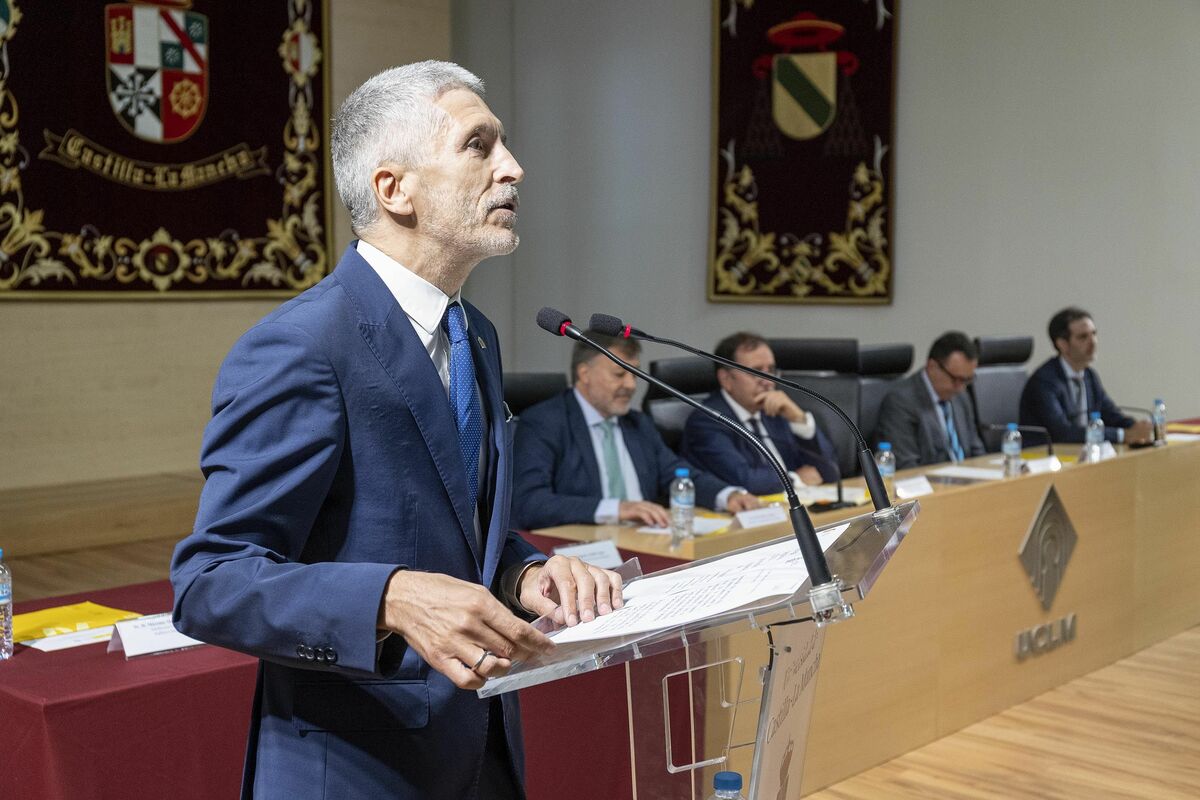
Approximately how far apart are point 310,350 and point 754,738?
1.75ft

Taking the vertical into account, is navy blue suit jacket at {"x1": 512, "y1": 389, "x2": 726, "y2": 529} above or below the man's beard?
below

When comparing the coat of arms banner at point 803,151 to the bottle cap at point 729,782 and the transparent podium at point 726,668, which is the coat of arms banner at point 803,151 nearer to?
the transparent podium at point 726,668

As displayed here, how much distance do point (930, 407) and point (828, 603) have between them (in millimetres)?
4477

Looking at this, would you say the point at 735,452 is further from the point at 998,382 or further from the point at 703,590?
the point at 703,590

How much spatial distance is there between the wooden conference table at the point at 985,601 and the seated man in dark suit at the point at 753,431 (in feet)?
1.91

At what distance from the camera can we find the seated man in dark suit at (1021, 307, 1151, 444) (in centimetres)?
573

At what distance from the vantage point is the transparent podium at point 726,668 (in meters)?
0.97

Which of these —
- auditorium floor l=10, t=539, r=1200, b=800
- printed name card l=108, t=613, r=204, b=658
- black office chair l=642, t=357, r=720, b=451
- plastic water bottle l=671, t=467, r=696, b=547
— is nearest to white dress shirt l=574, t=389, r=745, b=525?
black office chair l=642, t=357, r=720, b=451

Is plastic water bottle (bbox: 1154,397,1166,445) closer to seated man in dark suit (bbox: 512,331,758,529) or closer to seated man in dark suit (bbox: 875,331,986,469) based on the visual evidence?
seated man in dark suit (bbox: 875,331,986,469)

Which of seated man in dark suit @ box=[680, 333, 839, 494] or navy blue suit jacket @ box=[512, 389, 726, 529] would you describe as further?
seated man in dark suit @ box=[680, 333, 839, 494]

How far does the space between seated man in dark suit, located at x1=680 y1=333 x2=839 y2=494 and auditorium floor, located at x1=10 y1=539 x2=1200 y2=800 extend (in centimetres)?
109

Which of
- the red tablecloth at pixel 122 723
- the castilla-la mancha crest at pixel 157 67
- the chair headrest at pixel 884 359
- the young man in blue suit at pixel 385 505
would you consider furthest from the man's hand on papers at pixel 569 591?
the castilla-la mancha crest at pixel 157 67

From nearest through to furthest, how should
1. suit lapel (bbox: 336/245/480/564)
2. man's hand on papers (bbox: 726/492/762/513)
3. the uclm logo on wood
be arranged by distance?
suit lapel (bbox: 336/245/480/564) < man's hand on papers (bbox: 726/492/762/513) < the uclm logo on wood

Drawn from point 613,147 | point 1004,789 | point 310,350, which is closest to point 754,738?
point 310,350
